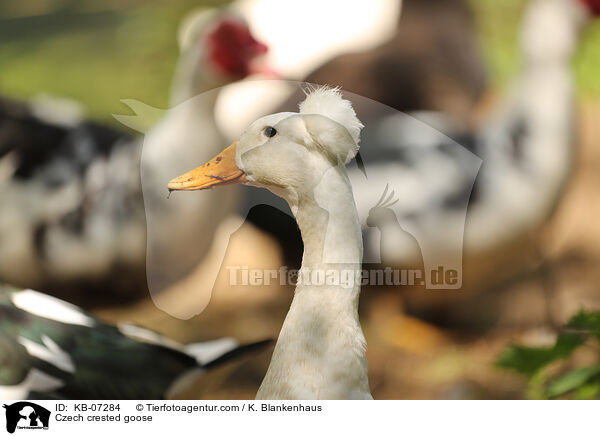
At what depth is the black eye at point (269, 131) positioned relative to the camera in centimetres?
104

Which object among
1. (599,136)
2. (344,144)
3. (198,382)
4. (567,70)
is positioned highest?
(567,70)

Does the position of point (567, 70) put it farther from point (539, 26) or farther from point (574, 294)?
point (574, 294)

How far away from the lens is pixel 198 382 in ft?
3.89

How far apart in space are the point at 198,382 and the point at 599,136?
0.88 m

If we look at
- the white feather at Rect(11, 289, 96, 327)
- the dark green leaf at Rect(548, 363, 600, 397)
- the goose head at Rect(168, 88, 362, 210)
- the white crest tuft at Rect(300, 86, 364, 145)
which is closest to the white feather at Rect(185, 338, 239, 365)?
the white feather at Rect(11, 289, 96, 327)

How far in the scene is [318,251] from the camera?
1.04 m

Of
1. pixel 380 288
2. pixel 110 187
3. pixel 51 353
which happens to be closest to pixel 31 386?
pixel 51 353

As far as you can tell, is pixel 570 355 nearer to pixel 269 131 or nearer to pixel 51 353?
pixel 269 131

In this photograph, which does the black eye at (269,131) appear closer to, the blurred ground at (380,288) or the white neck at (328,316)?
the white neck at (328,316)

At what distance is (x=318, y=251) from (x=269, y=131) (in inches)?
7.3

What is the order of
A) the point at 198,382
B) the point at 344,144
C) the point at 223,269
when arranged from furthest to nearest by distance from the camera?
the point at 223,269, the point at 198,382, the point at 344,144

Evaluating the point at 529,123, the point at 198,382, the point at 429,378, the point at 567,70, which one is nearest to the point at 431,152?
the point at 529,123
